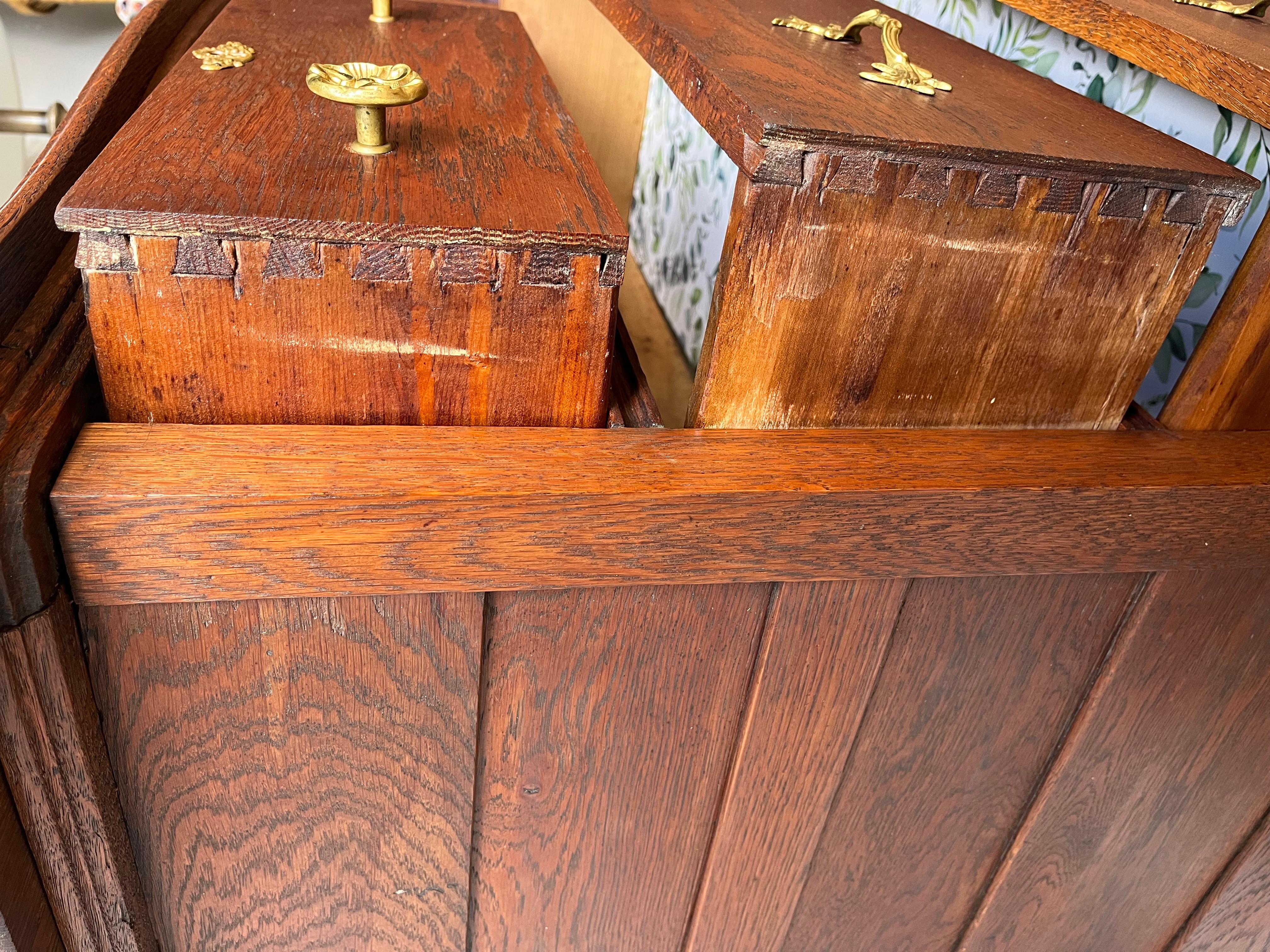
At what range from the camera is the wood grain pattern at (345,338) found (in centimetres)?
46

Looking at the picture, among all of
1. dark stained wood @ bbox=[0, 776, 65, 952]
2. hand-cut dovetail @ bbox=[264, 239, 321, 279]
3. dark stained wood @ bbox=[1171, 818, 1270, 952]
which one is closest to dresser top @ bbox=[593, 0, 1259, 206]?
hand-cut dovetail @ bbox=[264, 239, 321, 279]

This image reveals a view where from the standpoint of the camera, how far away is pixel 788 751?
67 centimetres

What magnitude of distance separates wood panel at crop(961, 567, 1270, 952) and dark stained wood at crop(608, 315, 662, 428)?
15.2 inches

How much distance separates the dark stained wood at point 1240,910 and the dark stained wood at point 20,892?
0.97 m

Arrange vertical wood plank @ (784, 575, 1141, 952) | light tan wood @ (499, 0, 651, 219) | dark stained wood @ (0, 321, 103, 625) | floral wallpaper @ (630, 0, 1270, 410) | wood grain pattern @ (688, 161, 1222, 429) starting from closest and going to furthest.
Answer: dark stained wood @ (0, 321, 103, 625), wood grain pattern @ (688, 161, 1222, 429), vertical wood plank @ (784, 575, 1141, 952), floral wallpaper @ (630, 0, 1270, 410), light tan wood @ (499, 0, 651, 219)

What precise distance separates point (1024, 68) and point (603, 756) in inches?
29.9

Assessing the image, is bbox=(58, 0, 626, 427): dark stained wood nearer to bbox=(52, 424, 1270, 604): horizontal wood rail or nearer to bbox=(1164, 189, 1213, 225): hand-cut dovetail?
bbox=(52, 424, 1270, 604): horizontal wood rail

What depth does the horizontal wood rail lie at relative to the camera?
0.46m

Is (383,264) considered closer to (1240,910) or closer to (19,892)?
(19,892)

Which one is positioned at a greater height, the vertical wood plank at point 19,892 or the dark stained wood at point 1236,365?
the dark stained wood at point 1236,365

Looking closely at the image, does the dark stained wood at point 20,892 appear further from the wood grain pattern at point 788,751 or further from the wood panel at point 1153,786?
the wood panel at point 1153,786

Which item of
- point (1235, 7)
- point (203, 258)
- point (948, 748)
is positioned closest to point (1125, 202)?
point (1235, 7)

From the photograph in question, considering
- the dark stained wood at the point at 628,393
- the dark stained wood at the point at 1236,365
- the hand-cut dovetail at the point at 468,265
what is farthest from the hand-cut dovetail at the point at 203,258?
the dark stained wood at the point at 1236,365

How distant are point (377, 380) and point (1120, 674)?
582 mm
